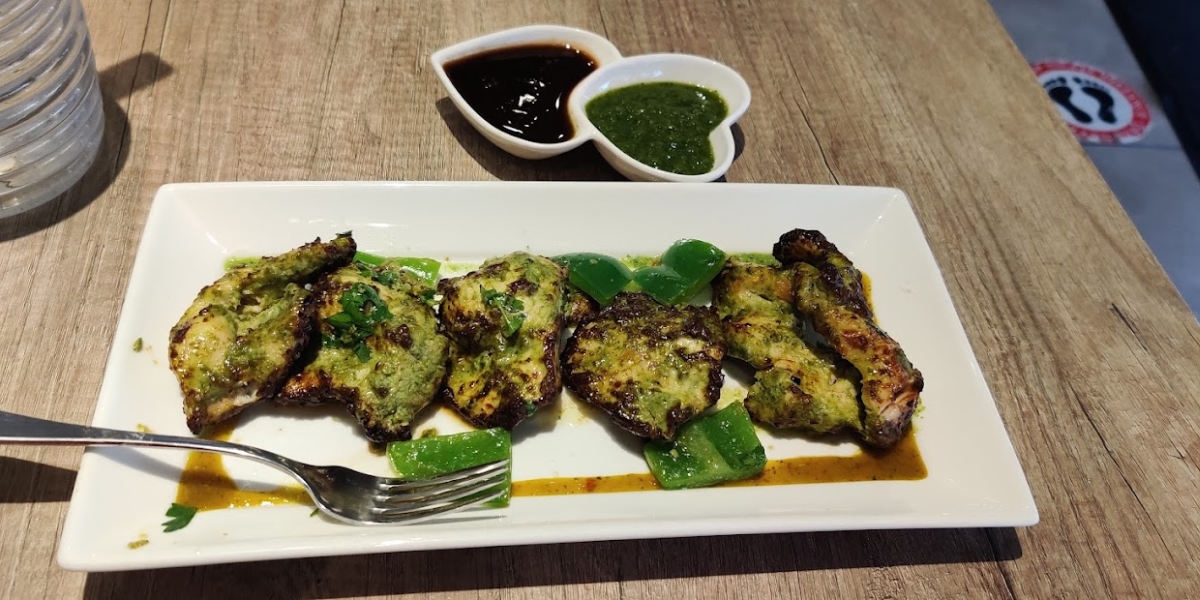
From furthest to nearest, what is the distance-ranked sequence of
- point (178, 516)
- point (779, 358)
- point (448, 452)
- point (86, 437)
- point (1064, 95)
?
point (1064, 95)
point (779, 358)
point (448, 452)
point (178, 516)
point (86, 437)

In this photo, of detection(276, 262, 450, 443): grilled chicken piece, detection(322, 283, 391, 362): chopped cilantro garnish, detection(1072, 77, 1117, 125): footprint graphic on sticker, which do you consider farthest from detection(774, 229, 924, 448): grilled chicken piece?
detection(1072, 77, 1117, 125): footprint graphic on sticker

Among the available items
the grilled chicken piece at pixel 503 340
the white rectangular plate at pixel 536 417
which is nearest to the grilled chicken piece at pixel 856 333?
the white rectangular plate at pixel 536 417

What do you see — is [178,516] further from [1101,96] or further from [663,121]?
[1101,96]

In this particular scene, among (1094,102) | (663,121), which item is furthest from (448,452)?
(1094,102)

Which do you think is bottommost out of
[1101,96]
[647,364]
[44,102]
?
[1101,96]

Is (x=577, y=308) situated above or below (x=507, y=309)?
below

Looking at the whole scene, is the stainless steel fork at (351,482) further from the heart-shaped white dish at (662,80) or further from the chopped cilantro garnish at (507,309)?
the heart-shaped white dish at (662,80)

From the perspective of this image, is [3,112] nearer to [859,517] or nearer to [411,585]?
[411,585]

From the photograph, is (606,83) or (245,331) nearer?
(245,331)
